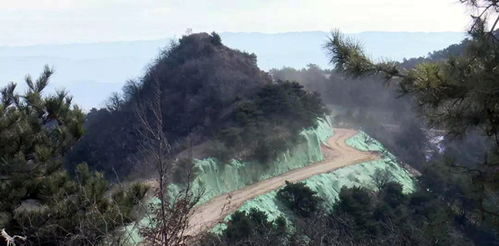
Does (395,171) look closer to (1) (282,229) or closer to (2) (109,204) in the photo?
(1) (282,229)

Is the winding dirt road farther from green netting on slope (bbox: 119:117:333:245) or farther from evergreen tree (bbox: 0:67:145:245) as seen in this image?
evergreen tree (bbox: 0:67:145:245)

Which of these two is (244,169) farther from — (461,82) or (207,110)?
(461,82)

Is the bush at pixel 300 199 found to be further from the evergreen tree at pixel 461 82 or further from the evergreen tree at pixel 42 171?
the evergreen tree at pixel 461 82

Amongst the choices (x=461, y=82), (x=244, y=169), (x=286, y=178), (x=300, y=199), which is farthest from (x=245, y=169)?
(x=461, y=82)

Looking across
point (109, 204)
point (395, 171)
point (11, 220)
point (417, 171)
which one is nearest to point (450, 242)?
point (109, 204)

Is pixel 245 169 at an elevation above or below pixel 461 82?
below

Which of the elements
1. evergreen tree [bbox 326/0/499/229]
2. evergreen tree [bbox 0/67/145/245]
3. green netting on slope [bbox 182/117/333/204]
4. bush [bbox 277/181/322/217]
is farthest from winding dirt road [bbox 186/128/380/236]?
evergreen tree [bbox 326/0/499/229]
